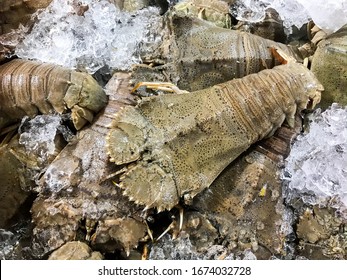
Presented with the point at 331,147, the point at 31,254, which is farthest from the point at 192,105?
the point at 31,254

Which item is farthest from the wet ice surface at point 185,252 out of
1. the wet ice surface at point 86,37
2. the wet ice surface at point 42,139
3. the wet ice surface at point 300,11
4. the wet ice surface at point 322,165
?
the wet ice surface at point 300,11

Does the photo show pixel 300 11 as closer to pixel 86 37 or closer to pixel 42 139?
pixel 86 37

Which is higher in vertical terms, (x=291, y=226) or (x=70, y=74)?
(x=70, y=74)

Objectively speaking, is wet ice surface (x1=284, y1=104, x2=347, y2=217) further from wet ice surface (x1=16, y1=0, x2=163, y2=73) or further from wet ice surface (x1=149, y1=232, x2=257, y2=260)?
wet ice surface (x1=16, y1=0, x2=163, y2=73)

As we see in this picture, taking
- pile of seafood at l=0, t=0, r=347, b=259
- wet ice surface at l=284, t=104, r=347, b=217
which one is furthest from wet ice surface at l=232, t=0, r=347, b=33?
wet ice surface at l=284, t=104, r=347, b=217

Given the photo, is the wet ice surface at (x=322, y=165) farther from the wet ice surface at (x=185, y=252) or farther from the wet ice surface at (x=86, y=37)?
the wet ice surface at (x=86, y=37)

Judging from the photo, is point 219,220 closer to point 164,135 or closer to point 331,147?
point 164,135
